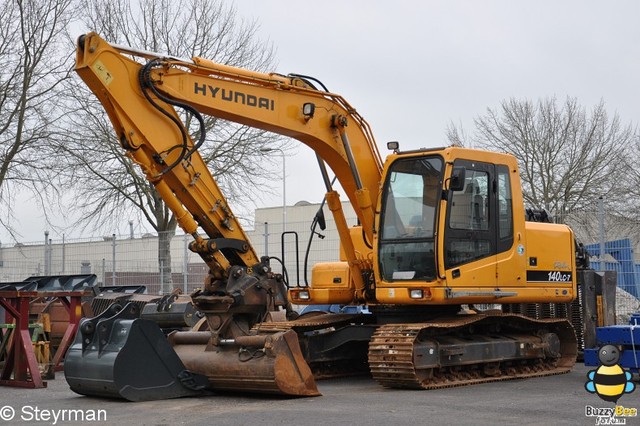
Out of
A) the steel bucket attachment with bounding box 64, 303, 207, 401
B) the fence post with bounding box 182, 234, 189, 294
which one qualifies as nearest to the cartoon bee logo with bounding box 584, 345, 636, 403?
the steel bucket attachment with bounding box 64, 303, 207, 401

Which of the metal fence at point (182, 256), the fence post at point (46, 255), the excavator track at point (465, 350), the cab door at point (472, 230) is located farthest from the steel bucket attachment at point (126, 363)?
the fence post at point (46, 255)

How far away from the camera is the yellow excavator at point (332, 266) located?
35.0 ft

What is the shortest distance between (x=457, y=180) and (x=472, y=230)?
31.5 inches

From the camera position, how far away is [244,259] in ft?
38.6

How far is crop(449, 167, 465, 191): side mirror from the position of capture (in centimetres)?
1161

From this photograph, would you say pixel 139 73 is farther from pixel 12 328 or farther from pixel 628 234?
pixel 628 234

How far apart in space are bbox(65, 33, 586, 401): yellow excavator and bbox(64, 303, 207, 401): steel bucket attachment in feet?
0.05

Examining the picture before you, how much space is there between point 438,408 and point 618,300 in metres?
8.59

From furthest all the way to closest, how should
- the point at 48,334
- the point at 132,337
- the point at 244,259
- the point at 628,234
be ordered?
the point at 628,234 → the point at 48,334 → the point at 244,259 → the point at 132,337

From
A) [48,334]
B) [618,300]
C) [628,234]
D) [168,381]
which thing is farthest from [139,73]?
[628,234]

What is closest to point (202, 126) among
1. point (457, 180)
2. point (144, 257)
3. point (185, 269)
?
point (457, 180)

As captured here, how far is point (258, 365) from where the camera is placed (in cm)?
1061

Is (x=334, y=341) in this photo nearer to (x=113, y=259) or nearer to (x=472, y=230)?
(x=472, y=230)

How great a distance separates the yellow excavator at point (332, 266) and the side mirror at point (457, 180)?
3 cm
